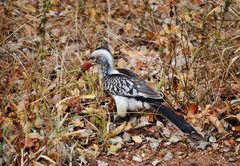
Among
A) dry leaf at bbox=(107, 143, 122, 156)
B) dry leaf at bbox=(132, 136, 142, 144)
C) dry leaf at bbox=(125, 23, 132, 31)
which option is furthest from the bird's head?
dry leaf at bbox=(125, 23, 132, 31)

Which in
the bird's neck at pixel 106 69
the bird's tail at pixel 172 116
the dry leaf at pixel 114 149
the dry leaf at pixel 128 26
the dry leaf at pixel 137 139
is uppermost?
the dry leaf at pixel 128 26

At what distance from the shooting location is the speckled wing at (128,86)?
137 inches

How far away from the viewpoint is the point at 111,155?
312cm

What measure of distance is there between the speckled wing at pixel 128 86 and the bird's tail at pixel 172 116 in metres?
0.06

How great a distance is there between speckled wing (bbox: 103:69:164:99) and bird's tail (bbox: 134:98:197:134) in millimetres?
56

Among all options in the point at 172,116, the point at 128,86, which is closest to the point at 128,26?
the point at 128,86

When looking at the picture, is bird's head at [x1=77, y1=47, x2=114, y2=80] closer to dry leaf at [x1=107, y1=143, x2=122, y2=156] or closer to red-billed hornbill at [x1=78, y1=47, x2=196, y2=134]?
red-billed hornbill at [x1=78, y1=47, x2=196, y2=134]

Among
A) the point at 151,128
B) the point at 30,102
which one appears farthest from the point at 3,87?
the point at 151,128

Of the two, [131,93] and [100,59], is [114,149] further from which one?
[100,59]

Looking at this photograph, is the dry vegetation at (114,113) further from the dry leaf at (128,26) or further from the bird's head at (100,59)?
the dry leaf at (128,26)

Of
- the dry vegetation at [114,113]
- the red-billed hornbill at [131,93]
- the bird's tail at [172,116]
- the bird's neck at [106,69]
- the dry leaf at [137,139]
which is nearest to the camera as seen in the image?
the dry vegetation at [114,113]

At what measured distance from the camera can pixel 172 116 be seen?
3219mm

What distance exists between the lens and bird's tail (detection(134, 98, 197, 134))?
121 inches

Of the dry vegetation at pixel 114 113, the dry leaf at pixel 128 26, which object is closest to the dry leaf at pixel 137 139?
the dry vegetation at pixel 114 113
